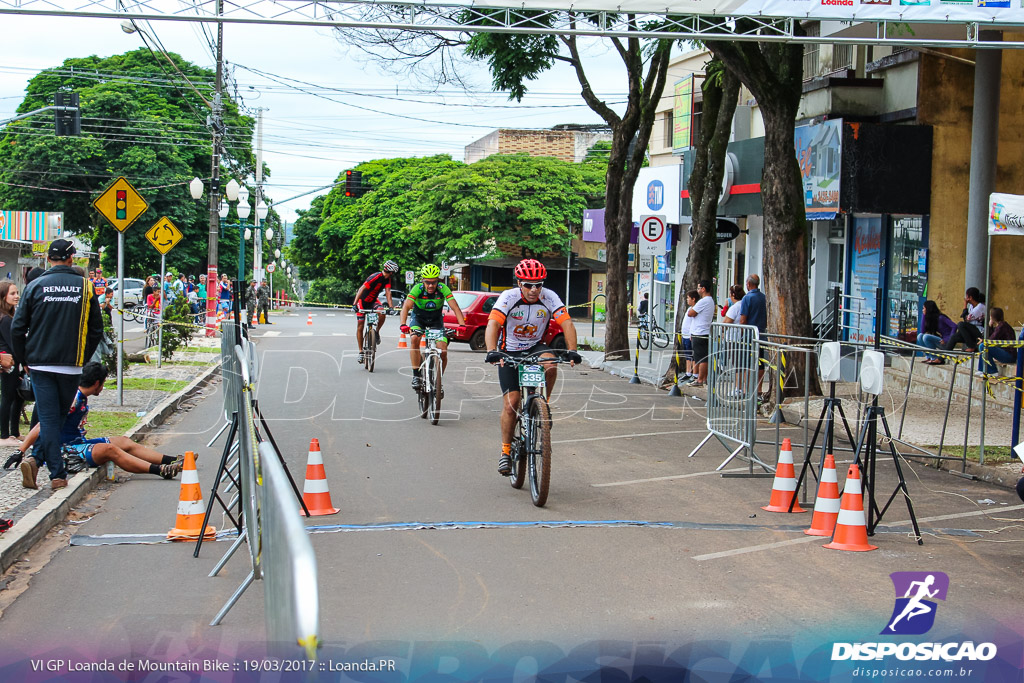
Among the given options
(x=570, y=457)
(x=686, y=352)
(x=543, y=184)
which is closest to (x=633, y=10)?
(x=570, y=457)

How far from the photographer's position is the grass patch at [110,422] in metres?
11.9

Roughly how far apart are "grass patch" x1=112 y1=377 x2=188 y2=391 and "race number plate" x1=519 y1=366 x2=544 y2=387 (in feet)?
30.9

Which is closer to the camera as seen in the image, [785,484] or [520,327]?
[785,484]

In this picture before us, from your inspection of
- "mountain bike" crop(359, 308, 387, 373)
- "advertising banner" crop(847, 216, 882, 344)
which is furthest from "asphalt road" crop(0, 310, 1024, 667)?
"advertising banner" crop(847, 216, 882, 344)

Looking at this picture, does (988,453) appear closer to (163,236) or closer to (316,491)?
(316,491)

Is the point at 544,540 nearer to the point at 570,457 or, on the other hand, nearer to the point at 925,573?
the point at 925,573

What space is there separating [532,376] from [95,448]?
392 cm

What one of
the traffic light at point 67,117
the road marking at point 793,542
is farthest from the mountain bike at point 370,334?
the road marking at point 793,542

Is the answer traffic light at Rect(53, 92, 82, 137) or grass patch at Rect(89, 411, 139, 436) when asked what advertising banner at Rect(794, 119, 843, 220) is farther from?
traffic light at Rect(53, 92, 82, 137)

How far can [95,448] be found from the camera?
30.9 ft

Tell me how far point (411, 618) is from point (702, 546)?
2.54 meters

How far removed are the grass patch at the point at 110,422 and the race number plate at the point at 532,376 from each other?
5270 millimetres

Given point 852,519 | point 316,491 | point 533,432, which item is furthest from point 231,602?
point 852,519

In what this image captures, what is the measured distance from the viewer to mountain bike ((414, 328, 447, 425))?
13828 millimetres
